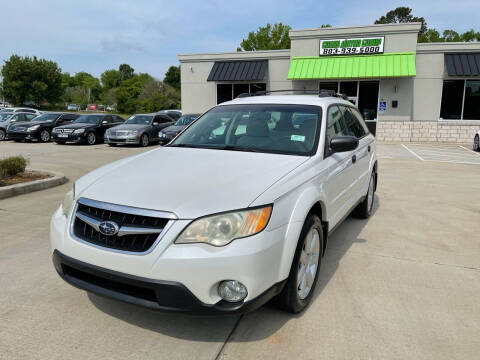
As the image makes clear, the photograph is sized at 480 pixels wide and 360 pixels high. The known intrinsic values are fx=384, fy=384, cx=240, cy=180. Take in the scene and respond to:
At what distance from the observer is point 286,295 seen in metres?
2.77

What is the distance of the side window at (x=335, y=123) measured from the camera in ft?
12.5

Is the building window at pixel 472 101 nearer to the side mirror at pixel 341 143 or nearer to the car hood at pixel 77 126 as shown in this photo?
the car hood at pixel 77 126

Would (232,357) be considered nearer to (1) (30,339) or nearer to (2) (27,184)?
(1) (30,339)

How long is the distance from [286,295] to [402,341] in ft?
2.79

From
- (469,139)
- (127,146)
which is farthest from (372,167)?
(469,139)

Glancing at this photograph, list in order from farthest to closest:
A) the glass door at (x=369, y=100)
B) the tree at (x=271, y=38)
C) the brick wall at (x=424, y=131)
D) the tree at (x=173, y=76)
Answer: the tree at (x=173, y=76)
the tree at (x=271, y=38)
the glass door at (x=369, y=100)
the brick wall at (x=424, y=131)

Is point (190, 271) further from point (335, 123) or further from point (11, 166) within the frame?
point (11, 166)

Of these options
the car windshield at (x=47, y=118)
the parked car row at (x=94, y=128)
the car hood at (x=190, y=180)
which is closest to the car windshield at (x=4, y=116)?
the parked car row at (x=94, y=128)

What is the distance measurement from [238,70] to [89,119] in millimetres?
8208

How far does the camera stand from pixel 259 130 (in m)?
3.83

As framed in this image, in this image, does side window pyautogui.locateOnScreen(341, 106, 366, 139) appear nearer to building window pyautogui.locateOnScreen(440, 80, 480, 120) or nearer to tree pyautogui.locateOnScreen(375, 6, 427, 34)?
building window pyautogui.locateOnScreen(440, 80, 480, 120)

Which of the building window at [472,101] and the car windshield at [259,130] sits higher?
the building window at [472,101]

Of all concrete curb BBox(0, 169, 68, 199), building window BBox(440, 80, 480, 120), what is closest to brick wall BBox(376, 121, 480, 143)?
building window BBox(440, 80, 480, 120)

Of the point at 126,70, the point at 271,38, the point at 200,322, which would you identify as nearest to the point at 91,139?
the point at 200,322
